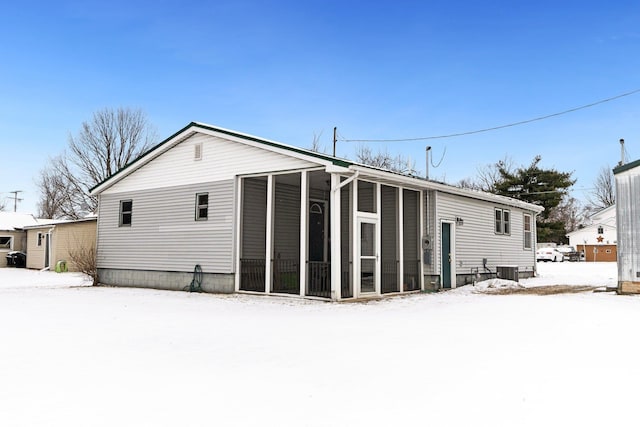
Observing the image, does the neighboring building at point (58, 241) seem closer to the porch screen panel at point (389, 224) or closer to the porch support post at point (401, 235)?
the porch screen panel at point (389, 224)

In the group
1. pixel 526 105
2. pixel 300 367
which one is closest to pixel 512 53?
pixel 526 105

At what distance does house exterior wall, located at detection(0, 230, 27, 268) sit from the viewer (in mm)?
30500

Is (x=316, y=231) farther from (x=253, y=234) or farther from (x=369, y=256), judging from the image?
(x=369, y=256)

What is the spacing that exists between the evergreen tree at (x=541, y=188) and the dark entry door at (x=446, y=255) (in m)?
29.4

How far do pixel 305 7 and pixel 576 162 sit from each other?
38.4m

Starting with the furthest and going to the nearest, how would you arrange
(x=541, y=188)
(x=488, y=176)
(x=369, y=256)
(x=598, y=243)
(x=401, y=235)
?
(x=488, y=176)
(x=598, y=243)
(x=541, y=188)
(x=401, y=235)
(x=369, y=256)

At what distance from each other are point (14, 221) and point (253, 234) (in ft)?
85.7

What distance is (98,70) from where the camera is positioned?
19938 mm

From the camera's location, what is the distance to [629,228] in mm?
12250

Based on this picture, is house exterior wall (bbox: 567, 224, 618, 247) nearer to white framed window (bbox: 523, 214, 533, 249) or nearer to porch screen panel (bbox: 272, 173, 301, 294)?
white framed window (bbox: 523, 214, 533, 249)

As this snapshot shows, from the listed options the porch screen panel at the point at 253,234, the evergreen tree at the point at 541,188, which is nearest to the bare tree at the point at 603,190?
the evergreen tree at the point at 541,188

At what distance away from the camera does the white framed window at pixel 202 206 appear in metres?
14.2

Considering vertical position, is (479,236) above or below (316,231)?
below

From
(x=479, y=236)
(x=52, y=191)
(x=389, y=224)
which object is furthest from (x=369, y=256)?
(x=52, y=191)
